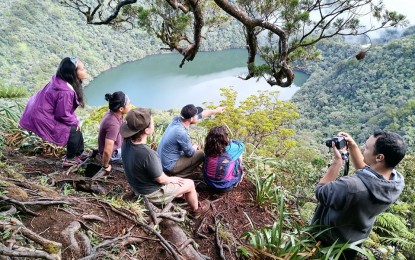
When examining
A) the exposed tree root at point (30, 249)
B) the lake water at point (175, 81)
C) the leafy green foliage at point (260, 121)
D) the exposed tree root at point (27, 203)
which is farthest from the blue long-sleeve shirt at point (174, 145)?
the lake water at point (175, 81)

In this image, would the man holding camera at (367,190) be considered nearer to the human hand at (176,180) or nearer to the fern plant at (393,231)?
the human hand at (176,180)

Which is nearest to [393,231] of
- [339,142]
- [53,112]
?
[339,142]

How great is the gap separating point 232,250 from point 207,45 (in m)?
50.7

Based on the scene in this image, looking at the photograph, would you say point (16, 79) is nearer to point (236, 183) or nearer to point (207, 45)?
point (207, 45)

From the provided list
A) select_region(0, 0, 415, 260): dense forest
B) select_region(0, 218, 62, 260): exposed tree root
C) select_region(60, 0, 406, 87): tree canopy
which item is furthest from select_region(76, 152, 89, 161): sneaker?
select_region(60, 0, 406, 87): tree canopy

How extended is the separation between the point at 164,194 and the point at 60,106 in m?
1.18

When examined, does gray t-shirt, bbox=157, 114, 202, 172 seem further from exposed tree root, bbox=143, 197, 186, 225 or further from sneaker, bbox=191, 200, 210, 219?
exposed tree root, bbox=143, 197, 186, 225

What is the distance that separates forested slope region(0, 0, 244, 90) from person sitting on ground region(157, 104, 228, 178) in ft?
101

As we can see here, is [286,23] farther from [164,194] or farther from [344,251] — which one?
[344,251]

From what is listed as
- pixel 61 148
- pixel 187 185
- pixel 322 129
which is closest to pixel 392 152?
pixel 187 185

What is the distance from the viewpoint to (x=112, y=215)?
6.86 feet

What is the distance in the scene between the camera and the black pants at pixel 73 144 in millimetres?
3031

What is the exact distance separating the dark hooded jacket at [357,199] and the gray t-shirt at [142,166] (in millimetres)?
1025

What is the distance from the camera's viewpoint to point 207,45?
168 ft
